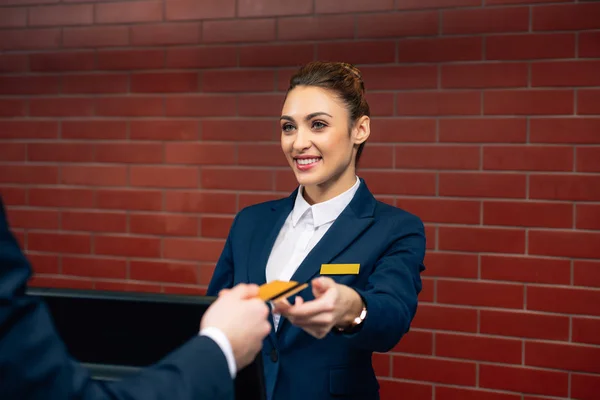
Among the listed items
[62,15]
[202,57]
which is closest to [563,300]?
[202,57]

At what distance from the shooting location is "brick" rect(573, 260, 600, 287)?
86.6 inches

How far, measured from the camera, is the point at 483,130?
229 centimetres

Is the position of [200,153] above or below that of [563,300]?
above

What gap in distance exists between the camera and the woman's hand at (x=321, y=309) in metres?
1.01

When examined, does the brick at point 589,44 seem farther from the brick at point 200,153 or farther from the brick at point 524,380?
the brick at point 200,153

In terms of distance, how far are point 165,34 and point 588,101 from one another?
184 cm

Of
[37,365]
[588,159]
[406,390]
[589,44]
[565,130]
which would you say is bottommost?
[406,390]

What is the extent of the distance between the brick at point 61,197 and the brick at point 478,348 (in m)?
1.77

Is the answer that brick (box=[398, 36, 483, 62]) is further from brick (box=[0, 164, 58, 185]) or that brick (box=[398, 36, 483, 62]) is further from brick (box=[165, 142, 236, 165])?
brick (box=[0, 164, 58, 185])

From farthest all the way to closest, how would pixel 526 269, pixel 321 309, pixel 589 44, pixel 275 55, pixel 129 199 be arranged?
pixel 129 199 < pixel 275 55 < pixel 526 269 < pixel 589 44 < pixel 321 309

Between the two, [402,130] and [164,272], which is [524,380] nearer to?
[402,130]

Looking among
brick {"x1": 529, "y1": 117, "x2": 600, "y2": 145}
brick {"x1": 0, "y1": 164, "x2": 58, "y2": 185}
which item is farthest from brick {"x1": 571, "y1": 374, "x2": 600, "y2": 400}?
brick {"x1": 0, "y1": 164, "x2": 58, "y2": 185}

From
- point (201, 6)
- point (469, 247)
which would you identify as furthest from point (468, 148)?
point (201, 6)

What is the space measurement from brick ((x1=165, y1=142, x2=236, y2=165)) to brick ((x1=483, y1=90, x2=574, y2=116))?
3.71ft
